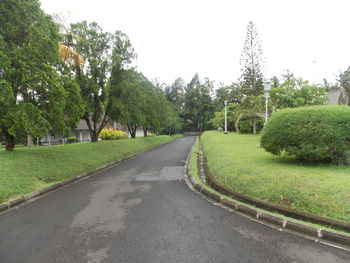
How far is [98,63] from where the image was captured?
12258mm

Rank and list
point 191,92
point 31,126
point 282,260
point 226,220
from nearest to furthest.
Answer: point 282,260 → point 226,220 → point 31,126 → point 191,92

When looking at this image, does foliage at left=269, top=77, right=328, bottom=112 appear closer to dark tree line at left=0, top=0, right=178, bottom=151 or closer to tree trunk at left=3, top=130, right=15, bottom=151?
dark tree line at left=0, top=0, right=178, bottom=151

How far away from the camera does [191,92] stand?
52.6 m

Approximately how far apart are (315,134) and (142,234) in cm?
474

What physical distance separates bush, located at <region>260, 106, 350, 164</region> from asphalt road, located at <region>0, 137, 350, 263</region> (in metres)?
2.81

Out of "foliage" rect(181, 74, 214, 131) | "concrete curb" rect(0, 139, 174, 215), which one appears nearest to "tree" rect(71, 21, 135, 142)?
"concrete curb" rect(0, 139, 174, 215)

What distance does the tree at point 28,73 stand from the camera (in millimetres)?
6266

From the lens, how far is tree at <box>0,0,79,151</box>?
6266 millimetres

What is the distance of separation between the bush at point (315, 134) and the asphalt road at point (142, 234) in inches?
111

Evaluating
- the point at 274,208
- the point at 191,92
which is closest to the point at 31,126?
the point at 274,208

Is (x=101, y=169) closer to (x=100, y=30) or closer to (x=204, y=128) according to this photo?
(x=100, y=30)

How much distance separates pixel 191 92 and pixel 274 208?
1989 inches

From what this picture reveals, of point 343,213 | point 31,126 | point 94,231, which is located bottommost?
point 94,231

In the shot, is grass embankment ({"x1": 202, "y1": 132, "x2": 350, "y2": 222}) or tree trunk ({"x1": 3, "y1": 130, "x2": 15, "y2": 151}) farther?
tree trunk ({"x1": 3, "y1": 130, "x2": 15, "y2": 151})
